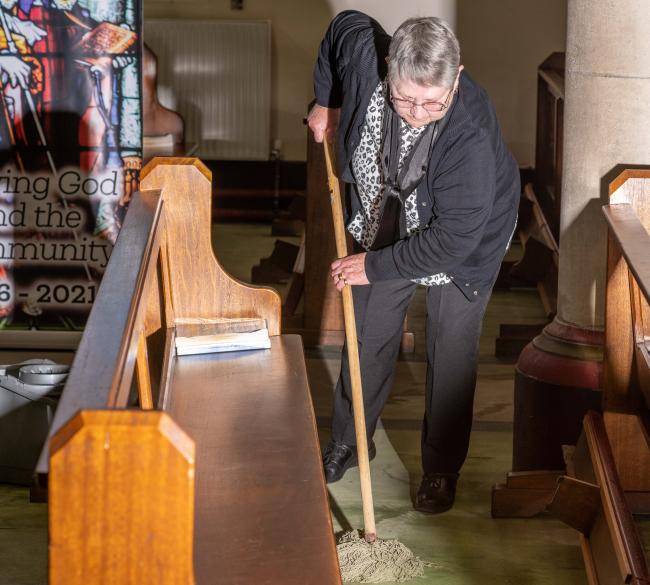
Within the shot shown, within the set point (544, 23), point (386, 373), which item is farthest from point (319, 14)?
point (386, 373)

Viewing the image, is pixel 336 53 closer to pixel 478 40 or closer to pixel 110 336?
pixel 110 336

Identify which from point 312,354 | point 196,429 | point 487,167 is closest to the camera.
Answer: point 196,429

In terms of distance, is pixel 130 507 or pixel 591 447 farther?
pixel 591 447

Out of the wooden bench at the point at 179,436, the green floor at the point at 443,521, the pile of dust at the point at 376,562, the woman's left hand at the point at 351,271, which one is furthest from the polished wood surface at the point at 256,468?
the green floor at the point at 443,521

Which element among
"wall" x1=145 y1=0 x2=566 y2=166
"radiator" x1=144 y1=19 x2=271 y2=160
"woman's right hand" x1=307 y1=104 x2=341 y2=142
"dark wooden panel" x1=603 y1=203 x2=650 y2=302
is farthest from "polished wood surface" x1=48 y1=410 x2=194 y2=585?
"radiator" x1=144 y1=19 x2=271 y2=160

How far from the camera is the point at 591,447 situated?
335 centimetres

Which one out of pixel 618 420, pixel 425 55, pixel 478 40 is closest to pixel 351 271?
pixel 425 55

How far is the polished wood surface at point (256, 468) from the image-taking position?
2.20 m

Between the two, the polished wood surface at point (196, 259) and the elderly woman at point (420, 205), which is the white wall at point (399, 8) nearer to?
the elderly woman at point (420, 205)

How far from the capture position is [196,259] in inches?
131

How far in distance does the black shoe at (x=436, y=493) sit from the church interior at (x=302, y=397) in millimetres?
57

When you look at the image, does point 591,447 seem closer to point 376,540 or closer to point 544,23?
point 376,540

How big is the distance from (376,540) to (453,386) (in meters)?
0.62

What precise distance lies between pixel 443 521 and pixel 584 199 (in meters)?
1.16
